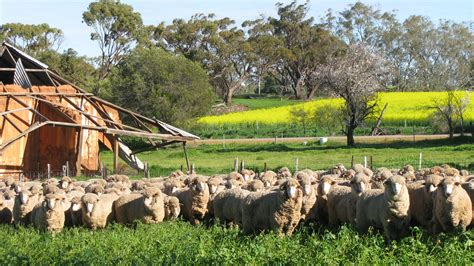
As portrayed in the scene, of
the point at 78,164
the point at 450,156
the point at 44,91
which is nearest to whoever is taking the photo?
the point at 78,164

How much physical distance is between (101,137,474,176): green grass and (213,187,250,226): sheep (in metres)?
18.8

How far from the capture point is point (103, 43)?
9644 cm

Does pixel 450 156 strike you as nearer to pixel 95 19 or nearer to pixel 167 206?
pixel 167 206

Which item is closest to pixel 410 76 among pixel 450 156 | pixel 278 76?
pixel 278 76

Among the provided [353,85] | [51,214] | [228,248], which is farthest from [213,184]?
[353,85]

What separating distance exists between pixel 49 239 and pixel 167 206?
3.41m

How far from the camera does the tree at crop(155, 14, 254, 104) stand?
94.1 meters

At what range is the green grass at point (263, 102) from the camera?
308ft

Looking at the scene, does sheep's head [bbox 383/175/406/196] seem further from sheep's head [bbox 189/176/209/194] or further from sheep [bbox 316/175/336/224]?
sheep's head [bbox 189/176/209/194]

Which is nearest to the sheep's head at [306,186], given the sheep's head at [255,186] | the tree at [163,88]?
the sheep's head at [255,186]

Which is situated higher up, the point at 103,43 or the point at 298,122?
the point at 103,43

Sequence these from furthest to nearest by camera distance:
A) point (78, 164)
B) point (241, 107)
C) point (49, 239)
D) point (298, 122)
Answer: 1. point (241, 107)
2. point (298, 122)
3. point (78, 164)
4. point (49, 239)

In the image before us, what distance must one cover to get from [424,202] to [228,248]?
403 centimetres

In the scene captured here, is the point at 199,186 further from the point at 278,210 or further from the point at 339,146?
the point at 339,146
